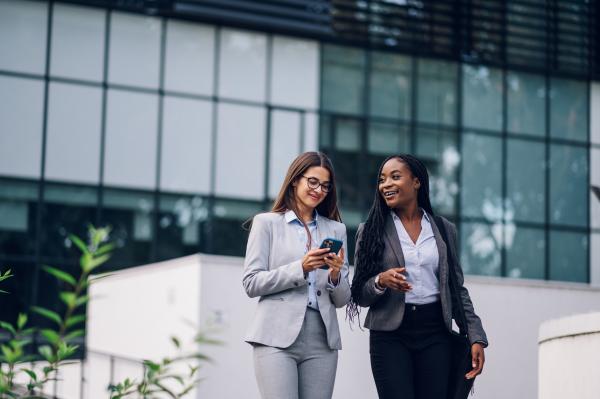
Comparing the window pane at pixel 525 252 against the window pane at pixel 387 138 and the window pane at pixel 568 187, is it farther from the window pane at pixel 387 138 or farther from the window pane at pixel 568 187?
the window pane at pixel 387 138

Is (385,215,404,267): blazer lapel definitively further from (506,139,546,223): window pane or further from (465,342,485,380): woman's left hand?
(506,139,546,223): window pane

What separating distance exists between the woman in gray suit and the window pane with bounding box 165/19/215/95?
16046 mm

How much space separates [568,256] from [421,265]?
62.3 ft

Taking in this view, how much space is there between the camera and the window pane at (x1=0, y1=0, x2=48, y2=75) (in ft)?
66.5

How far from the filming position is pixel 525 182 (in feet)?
78.0

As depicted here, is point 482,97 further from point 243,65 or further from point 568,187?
point 243,65

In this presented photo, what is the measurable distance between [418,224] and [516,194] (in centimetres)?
1824

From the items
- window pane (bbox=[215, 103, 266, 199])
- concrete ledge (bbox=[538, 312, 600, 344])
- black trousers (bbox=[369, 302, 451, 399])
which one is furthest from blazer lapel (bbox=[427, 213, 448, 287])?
window pane (bbox=[215, 103, 266, 199])

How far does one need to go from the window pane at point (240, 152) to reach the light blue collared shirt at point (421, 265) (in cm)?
1561

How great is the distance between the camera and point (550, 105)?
24406 mm

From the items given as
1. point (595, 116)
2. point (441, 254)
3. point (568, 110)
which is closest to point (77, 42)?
point (568, 110)

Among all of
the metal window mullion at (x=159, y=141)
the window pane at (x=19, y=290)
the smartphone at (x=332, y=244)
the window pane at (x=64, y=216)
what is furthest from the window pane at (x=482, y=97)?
the smartphone at (x=332, y=244)

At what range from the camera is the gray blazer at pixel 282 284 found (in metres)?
5.13

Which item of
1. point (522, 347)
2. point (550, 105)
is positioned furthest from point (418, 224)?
point (550, 105)
